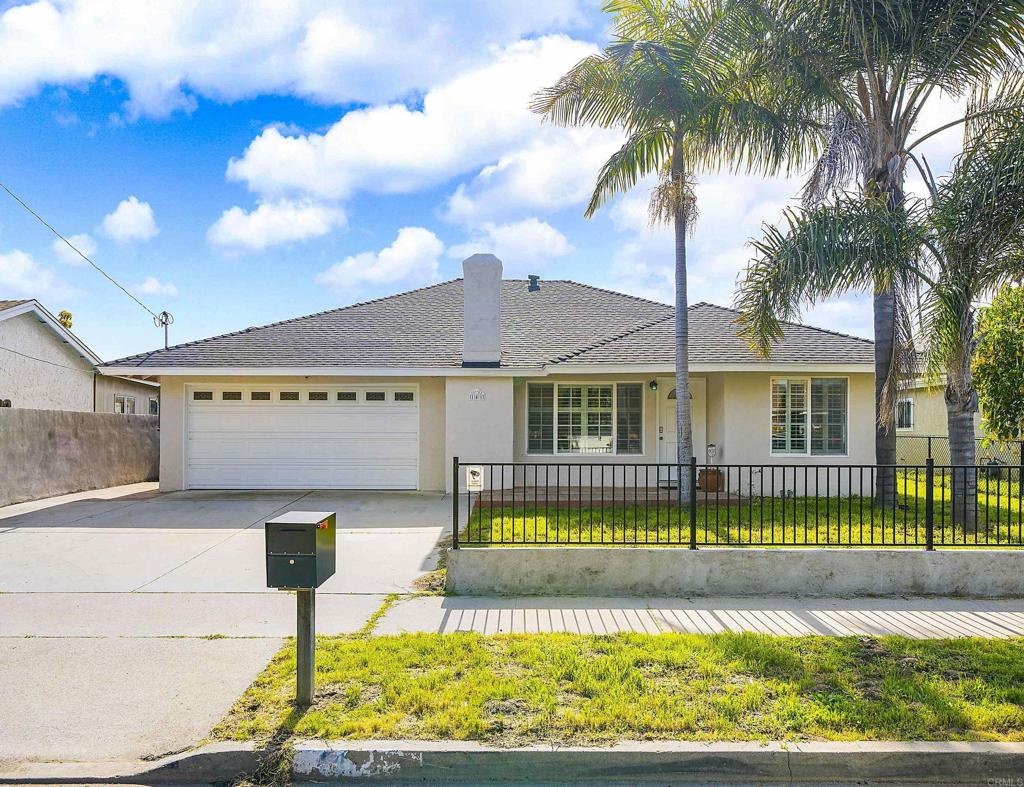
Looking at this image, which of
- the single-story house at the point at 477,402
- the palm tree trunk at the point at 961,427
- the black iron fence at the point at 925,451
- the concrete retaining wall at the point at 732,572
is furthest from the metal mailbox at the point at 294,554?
the black iron fence at the point at 925,451

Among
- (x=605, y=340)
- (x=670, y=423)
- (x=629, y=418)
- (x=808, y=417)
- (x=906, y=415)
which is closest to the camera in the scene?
(x=808, y=417)

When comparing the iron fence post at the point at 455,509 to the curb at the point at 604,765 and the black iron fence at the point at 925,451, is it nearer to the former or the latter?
the curb at the point at 604,765

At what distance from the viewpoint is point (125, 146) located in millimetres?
15008

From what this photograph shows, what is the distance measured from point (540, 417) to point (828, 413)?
5.87m

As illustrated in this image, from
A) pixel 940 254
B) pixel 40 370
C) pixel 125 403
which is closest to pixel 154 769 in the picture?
pixel 940 254

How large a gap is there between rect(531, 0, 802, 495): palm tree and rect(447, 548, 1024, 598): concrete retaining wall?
9.66ft

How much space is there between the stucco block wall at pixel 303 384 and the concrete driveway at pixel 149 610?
221 centimetres

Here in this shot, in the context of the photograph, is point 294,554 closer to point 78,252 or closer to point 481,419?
point 481,419

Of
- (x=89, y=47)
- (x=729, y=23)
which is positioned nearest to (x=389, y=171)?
(x=89, y=47)

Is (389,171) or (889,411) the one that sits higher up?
(389,171)

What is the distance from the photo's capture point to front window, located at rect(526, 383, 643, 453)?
13.1m

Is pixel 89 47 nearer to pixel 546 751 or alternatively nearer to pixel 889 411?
pixel 546 751

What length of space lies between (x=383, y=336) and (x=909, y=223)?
10.5 m

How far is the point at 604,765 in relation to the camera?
327 cm
